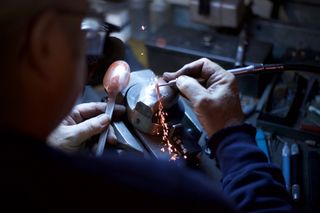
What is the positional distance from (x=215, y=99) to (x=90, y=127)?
31 cm

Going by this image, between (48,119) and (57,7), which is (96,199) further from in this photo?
(57,7)

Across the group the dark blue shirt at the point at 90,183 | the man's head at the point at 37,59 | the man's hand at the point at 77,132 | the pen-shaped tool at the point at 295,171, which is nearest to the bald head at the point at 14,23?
the man's head at the point at 37,59

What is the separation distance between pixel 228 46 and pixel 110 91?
2.27ft

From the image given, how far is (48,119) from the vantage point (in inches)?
23.0

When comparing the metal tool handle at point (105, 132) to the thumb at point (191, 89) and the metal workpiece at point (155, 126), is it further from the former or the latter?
the thumb at point (191, 89)

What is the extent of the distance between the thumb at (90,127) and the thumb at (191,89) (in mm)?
210

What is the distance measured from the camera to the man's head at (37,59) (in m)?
0.51

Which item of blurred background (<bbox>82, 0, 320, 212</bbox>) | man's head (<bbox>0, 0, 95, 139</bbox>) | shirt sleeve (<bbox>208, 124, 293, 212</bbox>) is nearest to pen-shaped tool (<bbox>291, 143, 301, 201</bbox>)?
blurred background (<bbox>82, 0, 320, 212</bbox>)

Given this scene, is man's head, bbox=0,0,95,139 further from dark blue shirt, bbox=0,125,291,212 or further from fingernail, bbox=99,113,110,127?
fingernail, bbox=99,113,110,127

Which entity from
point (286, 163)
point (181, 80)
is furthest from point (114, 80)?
point (286, 163)

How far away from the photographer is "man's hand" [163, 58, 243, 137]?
96 cm

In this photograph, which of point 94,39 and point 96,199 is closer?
point 96,199

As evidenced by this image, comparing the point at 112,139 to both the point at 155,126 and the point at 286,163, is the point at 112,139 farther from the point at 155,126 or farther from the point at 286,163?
the point at 286,163

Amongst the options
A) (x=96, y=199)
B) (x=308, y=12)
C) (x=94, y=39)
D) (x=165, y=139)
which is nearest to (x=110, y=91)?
(x=165, y=139)
